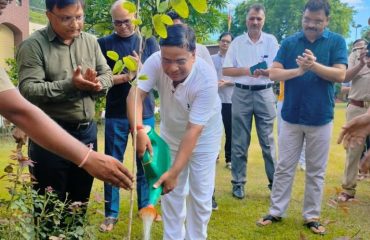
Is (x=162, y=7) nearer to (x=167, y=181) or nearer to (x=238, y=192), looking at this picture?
(x=167, y=181)

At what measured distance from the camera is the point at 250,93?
4.66 metres

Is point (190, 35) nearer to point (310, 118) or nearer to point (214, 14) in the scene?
point (310, 118)

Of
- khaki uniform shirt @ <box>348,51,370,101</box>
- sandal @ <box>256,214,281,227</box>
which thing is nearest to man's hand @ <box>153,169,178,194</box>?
sandal @ <box>256,214,281,227</box>

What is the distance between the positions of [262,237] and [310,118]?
1092mm

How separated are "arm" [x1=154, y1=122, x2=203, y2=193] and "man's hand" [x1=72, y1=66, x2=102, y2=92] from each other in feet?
2.05

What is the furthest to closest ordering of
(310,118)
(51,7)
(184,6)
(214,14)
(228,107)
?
1. (214,14)
2. (228,107)
3. (310,118)
4. (51,7)
5. (184,6)

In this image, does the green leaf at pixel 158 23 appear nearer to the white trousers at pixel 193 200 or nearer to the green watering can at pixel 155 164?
the green watering can at pixel 155 164

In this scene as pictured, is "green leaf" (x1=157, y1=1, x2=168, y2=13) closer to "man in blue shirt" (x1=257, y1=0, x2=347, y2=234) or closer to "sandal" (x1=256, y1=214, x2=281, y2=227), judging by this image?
"man in blue shirt" (x1=257, y1=0, x2=347, y2=234)

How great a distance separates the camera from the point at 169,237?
303 cm

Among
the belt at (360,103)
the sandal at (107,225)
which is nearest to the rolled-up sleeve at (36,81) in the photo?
the sandal at (107,225)

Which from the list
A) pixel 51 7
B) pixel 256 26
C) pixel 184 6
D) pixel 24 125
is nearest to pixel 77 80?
pixel 51 7

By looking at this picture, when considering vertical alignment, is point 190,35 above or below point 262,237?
above

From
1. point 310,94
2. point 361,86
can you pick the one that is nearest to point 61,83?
point 310,94

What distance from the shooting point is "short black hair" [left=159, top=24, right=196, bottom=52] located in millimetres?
2381
